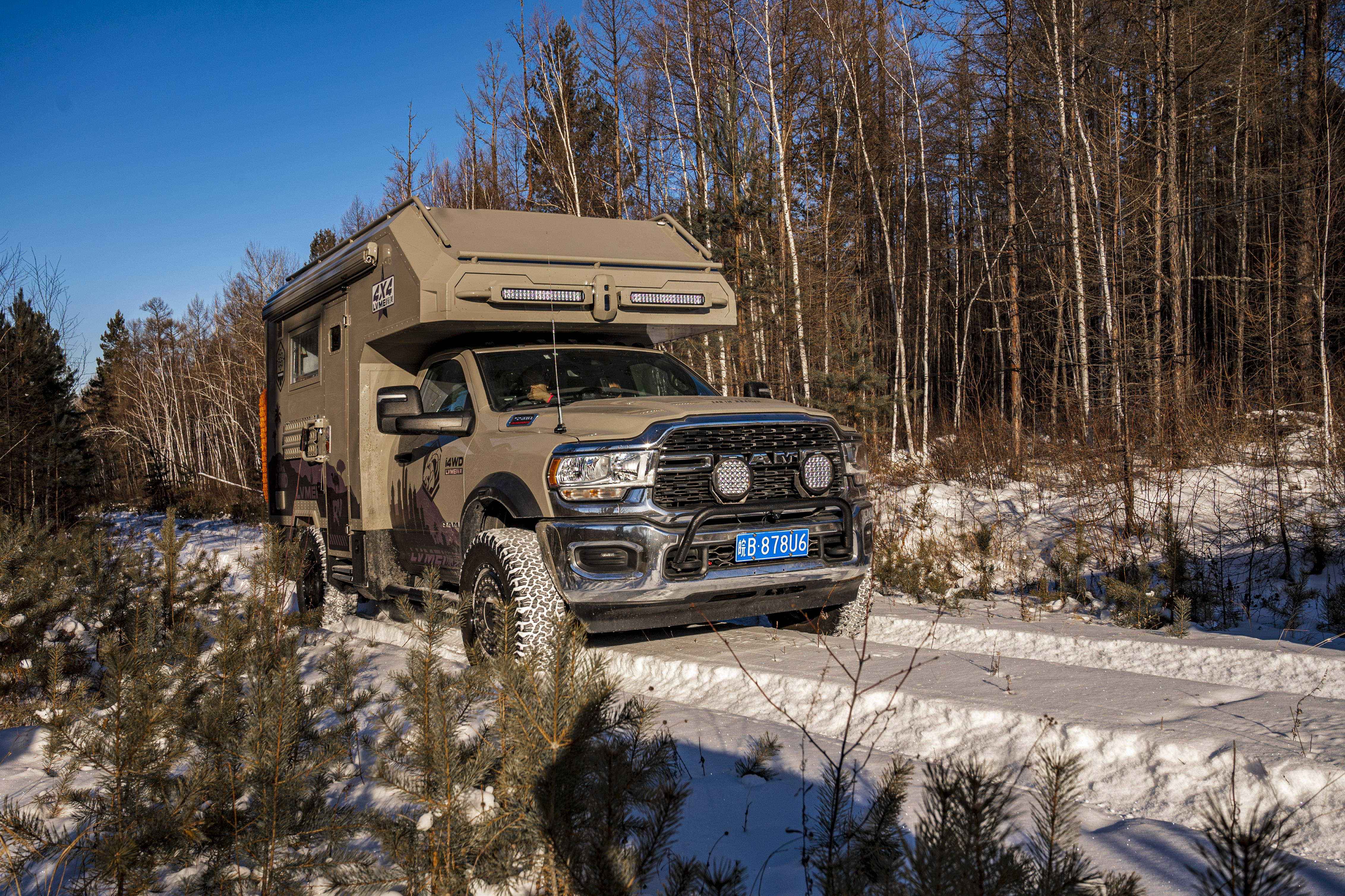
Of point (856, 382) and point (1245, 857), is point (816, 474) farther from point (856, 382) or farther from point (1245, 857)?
point (856, 382)

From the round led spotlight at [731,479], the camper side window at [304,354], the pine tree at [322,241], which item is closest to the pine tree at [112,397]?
the pine tree at [322,241]

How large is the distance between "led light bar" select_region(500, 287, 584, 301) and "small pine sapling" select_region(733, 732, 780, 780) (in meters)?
3.80

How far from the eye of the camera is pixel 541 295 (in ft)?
20.7

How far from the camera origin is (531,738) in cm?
213

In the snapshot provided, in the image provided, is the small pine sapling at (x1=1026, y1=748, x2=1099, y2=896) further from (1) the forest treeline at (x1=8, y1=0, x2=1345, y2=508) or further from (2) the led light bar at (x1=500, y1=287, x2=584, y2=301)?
(1) the forest treeline at (x1=8, y1=0, x2=1345, y2=508)

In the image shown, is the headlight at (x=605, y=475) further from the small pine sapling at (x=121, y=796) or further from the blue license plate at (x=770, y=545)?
the small pine sapling at (x=121, y=796)

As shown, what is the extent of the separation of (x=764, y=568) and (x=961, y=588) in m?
3.94

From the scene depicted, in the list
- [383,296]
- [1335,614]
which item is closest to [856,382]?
[1335,614]

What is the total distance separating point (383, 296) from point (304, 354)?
238 cm

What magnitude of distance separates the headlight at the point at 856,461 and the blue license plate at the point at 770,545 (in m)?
0.63

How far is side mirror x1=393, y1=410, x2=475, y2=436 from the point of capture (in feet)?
18.9

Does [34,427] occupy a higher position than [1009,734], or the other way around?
[34,427]

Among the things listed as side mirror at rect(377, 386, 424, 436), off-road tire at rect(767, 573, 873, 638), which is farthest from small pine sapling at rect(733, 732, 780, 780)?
side mirror at rect(377, 386, 424, 436)

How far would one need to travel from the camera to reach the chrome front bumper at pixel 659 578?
15.6ft
